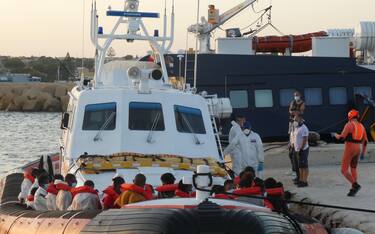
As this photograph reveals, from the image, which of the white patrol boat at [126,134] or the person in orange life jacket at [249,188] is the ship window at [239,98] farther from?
the person in orange life jacket at [249,188]

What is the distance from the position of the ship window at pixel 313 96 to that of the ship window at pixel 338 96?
1.09ft

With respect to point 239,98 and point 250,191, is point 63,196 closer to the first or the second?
point 250,191

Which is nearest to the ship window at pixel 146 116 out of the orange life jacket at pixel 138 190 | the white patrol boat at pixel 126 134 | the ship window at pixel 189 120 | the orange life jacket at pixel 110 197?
the white patrol boat at pixel 126 134

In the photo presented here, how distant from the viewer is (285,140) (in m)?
22.2

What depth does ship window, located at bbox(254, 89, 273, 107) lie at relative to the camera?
21.8 m

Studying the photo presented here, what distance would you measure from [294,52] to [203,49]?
317 centimetres

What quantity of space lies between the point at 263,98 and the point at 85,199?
14.4 m

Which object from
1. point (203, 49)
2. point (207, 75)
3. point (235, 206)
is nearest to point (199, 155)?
point (235, 206)

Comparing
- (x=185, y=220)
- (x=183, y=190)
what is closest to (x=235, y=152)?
(x=183, y=190)

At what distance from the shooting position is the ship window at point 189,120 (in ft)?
35.9

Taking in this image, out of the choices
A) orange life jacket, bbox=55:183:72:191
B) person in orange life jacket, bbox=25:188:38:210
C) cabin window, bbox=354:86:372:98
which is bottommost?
person in orange life jacket, bbox=25:188:38:210

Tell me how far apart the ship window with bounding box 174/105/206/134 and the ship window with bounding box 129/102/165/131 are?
27 cm

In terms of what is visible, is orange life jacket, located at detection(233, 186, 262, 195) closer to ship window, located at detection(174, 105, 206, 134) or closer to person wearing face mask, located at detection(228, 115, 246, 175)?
ship window, located at detection(174, 105, 206, 134)

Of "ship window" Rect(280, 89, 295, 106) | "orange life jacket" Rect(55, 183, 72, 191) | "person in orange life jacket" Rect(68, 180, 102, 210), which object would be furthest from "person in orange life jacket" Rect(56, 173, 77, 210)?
"ship window" Rect(280, 89, 295, 106)
